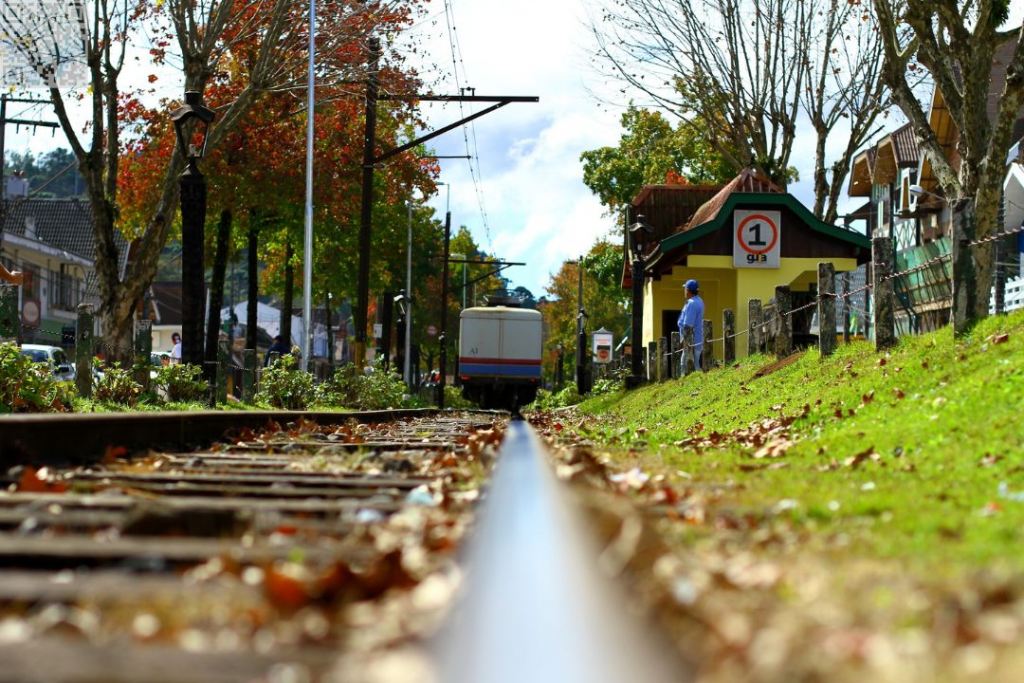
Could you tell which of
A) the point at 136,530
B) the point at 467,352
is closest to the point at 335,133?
the point at 467,352

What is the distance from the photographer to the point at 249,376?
78.1ft

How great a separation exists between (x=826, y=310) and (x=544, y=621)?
16.3 metres

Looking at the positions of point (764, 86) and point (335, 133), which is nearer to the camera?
point (764, 86)

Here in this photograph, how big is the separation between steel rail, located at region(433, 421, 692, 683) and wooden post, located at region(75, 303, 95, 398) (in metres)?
14.3

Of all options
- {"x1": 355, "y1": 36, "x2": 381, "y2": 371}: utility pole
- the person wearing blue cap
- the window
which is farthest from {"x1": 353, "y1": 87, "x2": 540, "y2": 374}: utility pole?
the window

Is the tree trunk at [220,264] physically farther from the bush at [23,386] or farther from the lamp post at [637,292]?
the bush at [23,386]

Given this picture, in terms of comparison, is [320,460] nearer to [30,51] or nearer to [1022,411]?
[1022,411]

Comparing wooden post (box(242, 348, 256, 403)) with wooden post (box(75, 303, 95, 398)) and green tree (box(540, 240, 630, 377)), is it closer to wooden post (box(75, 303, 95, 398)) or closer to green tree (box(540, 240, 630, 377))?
wooden post (box(75, 303, 95, 398))

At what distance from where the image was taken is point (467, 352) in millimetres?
44594

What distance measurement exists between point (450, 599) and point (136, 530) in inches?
79.7

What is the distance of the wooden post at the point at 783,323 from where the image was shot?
68.9ft

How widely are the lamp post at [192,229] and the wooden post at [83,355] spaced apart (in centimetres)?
252

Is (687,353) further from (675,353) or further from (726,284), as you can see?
(726,284)

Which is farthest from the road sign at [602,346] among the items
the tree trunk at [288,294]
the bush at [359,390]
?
the bush at [359,390]
